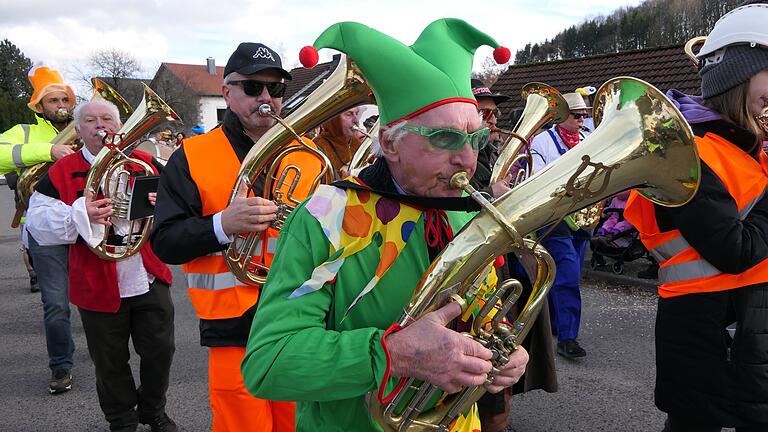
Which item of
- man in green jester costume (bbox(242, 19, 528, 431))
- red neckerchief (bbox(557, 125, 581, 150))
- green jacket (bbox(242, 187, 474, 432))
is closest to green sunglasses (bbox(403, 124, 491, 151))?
man in green jester costume (bbox(242, 19, 528, 431))

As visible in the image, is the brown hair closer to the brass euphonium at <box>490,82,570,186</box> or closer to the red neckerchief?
the brass euphonium at <box>490,82,570,186</box>

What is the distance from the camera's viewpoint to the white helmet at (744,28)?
202 centimetres

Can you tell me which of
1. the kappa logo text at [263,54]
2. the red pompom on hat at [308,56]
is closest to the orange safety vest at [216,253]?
the kappa logo text at [263,54]

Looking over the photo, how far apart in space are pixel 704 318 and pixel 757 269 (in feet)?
0.85

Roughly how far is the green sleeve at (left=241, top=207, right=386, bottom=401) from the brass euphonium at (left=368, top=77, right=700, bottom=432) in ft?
0.32

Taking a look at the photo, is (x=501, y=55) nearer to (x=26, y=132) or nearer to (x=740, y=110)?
(x=740, y=110)

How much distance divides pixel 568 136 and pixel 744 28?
10.5 feet

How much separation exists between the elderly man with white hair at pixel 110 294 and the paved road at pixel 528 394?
51 centimetres

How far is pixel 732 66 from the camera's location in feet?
6.77

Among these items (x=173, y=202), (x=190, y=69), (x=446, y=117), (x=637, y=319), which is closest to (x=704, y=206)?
(x=446, y=117)

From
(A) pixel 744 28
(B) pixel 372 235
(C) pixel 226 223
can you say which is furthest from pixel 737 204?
(C) pixel 226 223

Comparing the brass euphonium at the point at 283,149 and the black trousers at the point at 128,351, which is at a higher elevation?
the brass euphonium at the point at 283,149

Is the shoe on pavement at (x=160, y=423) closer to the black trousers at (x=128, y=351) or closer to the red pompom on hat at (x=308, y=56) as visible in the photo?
the black trousers at (x=128, y=351)

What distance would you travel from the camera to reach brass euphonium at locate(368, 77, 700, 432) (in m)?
1.31
